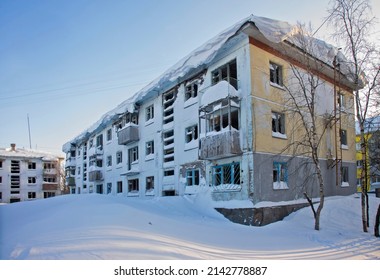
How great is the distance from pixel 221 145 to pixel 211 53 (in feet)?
15.0

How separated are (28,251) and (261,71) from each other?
12.1 meters

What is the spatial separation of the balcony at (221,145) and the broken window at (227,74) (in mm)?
2646

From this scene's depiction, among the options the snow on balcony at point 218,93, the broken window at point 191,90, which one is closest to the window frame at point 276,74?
the snow on balcony at point 218,93

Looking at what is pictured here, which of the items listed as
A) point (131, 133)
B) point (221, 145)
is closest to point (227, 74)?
point (221, 145)

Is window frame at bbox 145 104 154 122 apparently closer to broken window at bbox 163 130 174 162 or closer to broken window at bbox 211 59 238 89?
broken window at bbox 163 130 174 162

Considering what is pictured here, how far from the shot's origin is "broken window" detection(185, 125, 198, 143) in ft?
55.0

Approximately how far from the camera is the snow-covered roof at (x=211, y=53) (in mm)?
12000

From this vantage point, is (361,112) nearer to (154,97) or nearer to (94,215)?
(94,215)

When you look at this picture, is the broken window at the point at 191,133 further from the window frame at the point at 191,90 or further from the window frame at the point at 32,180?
the window frame at the point at 32,180

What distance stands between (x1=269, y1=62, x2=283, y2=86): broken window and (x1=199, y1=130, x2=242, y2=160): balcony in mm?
3726

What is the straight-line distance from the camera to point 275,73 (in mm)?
14719

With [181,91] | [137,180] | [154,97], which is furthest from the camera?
[137,180]

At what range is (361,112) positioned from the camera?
11227mm

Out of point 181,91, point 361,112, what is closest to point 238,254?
point 361,112
